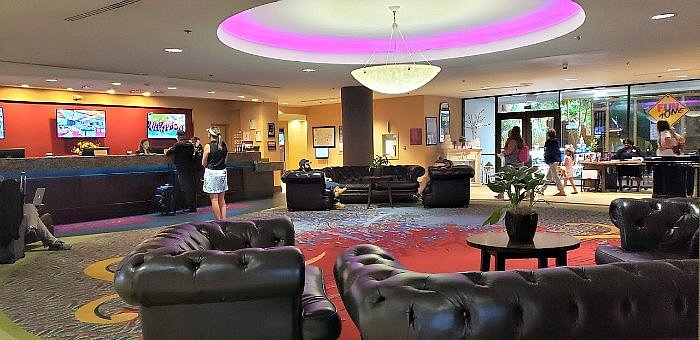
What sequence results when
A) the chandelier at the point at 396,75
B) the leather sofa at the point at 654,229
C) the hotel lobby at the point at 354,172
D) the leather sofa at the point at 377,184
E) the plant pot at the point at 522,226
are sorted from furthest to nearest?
1. the leather sofa at the point at 377,184
2. the chandelier at the point at 396,75
3. the plant pot at the point at 522,226
4. the leather sofa at the point at 654,229
5. the hotel lobby at the point at 354,172

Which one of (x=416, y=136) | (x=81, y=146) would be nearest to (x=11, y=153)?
(x=81, y=146)

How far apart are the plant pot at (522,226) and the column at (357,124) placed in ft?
27.2

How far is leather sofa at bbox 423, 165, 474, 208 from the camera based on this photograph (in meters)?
10.4

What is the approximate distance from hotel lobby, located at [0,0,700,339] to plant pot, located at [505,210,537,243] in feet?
0.09

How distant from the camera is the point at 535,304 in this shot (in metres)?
2.02

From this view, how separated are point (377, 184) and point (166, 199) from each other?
4208mm

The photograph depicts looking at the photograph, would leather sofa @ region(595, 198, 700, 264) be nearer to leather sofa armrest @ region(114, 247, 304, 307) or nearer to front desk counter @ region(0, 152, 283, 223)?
leather sofa armrest @ region(114, 247, 304, 307)

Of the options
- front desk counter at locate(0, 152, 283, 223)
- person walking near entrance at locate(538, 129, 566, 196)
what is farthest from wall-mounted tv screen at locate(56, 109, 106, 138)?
person walking near entrance at locate(538, 129, 566, 196)

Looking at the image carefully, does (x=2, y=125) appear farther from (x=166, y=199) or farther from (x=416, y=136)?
(x=416, y=136)

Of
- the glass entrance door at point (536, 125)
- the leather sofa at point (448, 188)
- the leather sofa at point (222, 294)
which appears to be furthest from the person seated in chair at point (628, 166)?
the leather sofa at point (222, 294)

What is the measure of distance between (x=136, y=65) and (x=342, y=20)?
148 inches

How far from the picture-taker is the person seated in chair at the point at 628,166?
1342cm

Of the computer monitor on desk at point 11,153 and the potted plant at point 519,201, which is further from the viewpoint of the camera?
the computer monitor on desk at point 11,153

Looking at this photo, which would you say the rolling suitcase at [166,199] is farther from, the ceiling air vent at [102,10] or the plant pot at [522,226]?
the plant pot at [522,226]
